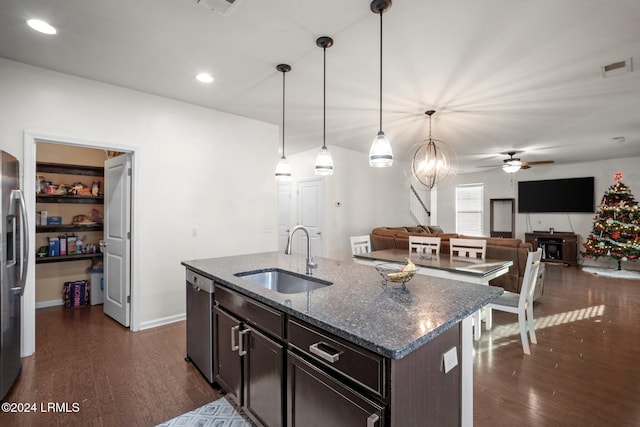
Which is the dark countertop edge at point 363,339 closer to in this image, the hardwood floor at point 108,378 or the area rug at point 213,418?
the area rug at point 213,418

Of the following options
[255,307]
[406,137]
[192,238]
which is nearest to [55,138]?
[192,238]

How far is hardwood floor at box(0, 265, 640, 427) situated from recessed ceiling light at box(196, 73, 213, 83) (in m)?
2.73

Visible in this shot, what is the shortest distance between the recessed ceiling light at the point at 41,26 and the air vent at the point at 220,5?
1.26 meters

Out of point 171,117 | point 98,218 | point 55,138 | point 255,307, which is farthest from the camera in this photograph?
point 98,218

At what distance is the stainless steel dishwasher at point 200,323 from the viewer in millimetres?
2250

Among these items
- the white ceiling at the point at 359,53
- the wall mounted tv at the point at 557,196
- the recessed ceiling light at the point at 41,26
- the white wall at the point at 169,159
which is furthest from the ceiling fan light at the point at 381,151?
the wall mounted tv at the point at 557,196

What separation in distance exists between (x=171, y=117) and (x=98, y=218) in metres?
2.13

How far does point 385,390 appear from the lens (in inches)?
42.1

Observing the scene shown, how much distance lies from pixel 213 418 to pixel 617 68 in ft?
14.8

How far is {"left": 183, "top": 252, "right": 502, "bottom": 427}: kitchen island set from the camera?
1.11 metres

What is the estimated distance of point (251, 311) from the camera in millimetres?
1778

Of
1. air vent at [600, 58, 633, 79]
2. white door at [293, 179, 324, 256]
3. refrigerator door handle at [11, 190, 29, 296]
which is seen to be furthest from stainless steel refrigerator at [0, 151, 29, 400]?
air vent at [600, 58, 633, 79]

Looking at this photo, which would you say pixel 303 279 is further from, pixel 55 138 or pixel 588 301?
pixel 588 301

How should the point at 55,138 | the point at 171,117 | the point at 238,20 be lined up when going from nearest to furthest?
the point at 238,20, the point at 55,138, the point at 171,117
